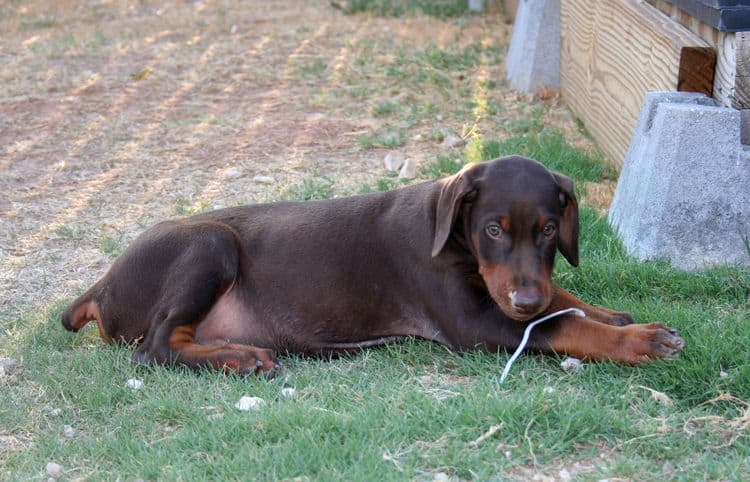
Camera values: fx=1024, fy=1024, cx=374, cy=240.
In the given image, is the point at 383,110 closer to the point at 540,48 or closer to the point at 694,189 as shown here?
the point at 540,48

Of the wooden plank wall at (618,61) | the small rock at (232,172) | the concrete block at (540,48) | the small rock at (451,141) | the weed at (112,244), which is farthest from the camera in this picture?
the concrete block at (540,48)

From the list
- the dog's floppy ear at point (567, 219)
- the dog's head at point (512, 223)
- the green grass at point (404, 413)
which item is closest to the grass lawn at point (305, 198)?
the green grass at point (404, 413)

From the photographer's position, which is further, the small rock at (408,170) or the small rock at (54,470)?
the small rock at (408,170)

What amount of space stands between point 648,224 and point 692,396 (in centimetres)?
148

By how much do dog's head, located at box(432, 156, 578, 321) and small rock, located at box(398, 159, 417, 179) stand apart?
99.5 inches

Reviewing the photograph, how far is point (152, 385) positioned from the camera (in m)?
4.14

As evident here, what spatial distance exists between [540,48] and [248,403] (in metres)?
5.43

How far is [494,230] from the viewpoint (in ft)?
12.9

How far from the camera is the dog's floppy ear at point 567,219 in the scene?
162 inches

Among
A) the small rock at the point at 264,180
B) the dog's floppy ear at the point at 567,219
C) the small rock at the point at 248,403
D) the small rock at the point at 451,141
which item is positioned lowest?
the small rock at the point at 264,180

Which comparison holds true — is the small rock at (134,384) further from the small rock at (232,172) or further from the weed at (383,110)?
the weed at (383,110)

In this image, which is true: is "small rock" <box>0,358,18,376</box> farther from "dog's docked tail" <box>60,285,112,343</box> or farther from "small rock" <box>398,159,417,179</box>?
"small rock" <box>398,159,417,179</box>

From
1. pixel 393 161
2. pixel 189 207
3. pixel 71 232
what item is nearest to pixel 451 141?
A: pixel 393 161

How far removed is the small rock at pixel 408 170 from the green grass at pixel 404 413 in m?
2.30
